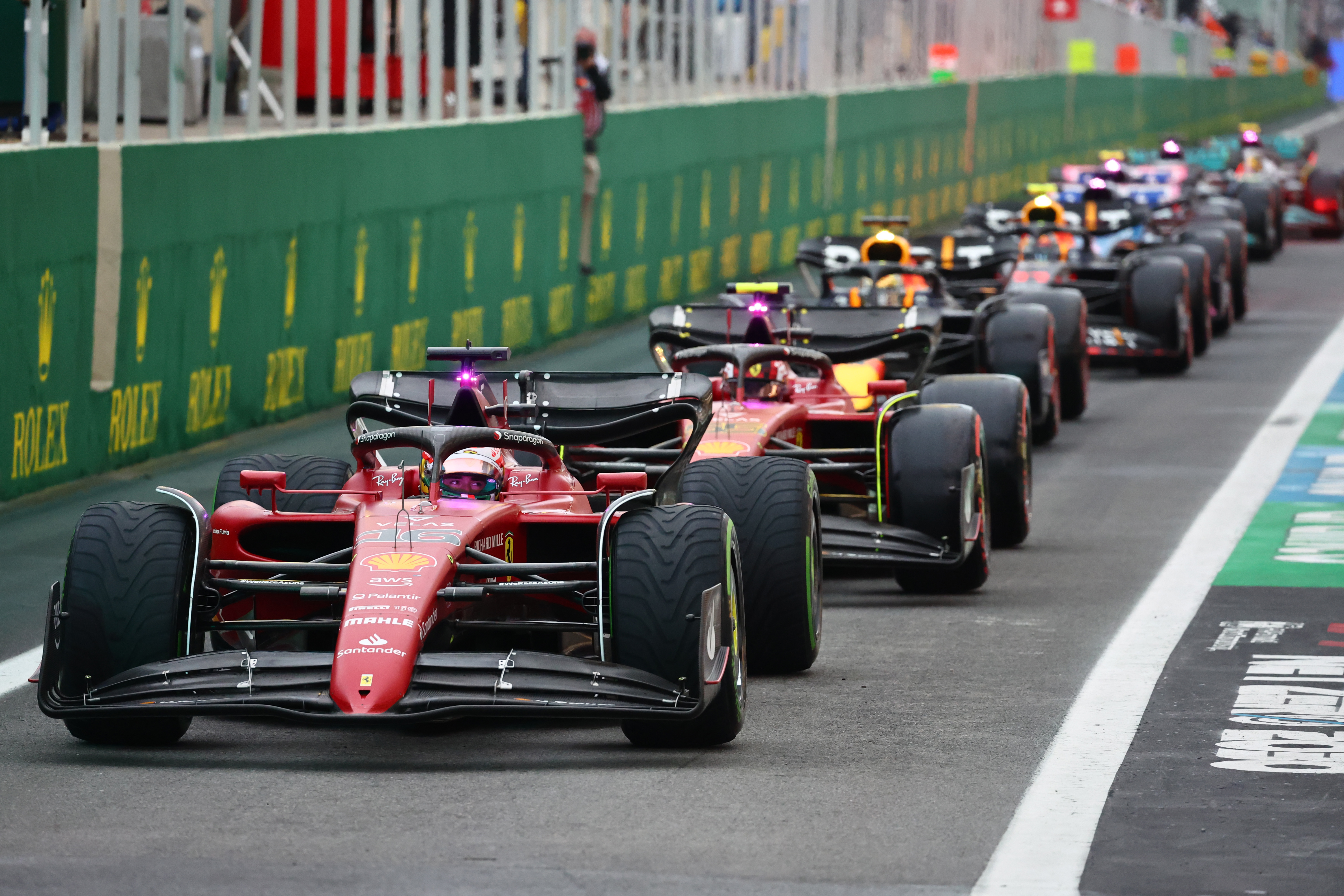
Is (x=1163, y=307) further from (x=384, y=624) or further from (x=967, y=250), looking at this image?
Answer: (x=384, y=624)

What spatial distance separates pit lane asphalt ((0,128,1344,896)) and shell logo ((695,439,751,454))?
759mm

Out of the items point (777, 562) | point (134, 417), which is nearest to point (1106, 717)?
point (777, 562)

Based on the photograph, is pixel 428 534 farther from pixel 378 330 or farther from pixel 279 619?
pixel 378 330

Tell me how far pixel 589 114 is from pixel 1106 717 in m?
14.6

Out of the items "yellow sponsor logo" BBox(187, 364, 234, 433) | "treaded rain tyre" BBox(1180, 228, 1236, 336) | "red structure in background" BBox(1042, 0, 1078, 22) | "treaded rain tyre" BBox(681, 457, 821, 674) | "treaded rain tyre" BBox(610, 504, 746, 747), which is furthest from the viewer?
Answer: "red structure in background" BBox(1042, 0, 1078, 22)

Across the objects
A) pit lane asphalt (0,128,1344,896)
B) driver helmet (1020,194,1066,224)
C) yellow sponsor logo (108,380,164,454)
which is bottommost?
pit lane asphalt (0,128,1344,896)

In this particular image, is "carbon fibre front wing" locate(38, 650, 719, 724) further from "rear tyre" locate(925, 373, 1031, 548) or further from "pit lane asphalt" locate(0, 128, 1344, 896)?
"rear tyre" locate(925, 373, 1031, 548)

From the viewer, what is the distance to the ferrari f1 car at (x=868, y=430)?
10016 millimetres

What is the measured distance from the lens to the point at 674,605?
682cm

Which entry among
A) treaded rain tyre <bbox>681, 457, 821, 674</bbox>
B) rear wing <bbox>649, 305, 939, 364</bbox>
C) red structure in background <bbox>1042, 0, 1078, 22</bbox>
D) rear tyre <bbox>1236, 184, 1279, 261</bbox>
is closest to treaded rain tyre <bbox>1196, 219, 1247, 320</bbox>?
rear tyre <bbox>1236, 184, 1279, 261</bbox>

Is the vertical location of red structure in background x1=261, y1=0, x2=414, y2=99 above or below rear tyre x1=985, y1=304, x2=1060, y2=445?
above

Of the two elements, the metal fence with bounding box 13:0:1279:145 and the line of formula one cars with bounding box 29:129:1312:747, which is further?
the metal fence with bounding box 13:0:1279:145

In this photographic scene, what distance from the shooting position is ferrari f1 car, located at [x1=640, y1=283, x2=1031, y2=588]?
32.9 feet

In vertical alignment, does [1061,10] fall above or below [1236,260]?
above
